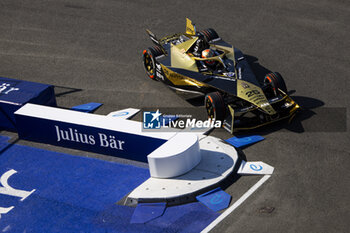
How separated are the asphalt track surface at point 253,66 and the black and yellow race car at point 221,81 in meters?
0.51

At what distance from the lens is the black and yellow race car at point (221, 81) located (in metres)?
13.1

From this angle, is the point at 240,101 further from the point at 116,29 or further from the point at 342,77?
the point at 116,29

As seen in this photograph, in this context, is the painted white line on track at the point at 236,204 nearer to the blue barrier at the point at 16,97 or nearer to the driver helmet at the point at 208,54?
the driver helmet at the point at 208,54

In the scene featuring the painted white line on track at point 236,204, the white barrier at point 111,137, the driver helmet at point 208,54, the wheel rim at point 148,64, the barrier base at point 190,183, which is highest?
the driver helmet at point 208,54

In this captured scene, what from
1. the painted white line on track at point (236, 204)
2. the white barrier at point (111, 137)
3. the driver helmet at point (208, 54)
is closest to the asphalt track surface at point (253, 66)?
the painted white line on track at point (236, 204)

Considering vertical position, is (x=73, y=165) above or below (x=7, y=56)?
below

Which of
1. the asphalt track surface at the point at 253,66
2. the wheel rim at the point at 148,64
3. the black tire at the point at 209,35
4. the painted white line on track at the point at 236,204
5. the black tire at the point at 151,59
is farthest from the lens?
the black tire at the point at 209,35

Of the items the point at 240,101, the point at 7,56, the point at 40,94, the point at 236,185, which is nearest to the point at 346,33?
the point at 240,101

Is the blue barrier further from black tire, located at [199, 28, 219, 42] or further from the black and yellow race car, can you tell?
black tire, located at [199, 28, 219, 42]

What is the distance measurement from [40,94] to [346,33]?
12614 mm

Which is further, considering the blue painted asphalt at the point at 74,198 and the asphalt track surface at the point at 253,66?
the asphalt track surface at the point at 253,66

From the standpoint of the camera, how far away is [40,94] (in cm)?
1395

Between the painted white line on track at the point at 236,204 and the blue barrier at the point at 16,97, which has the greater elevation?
the blue barrier at the point at 16,97

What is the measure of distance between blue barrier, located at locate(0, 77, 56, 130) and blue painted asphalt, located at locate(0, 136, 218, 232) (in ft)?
3.09
